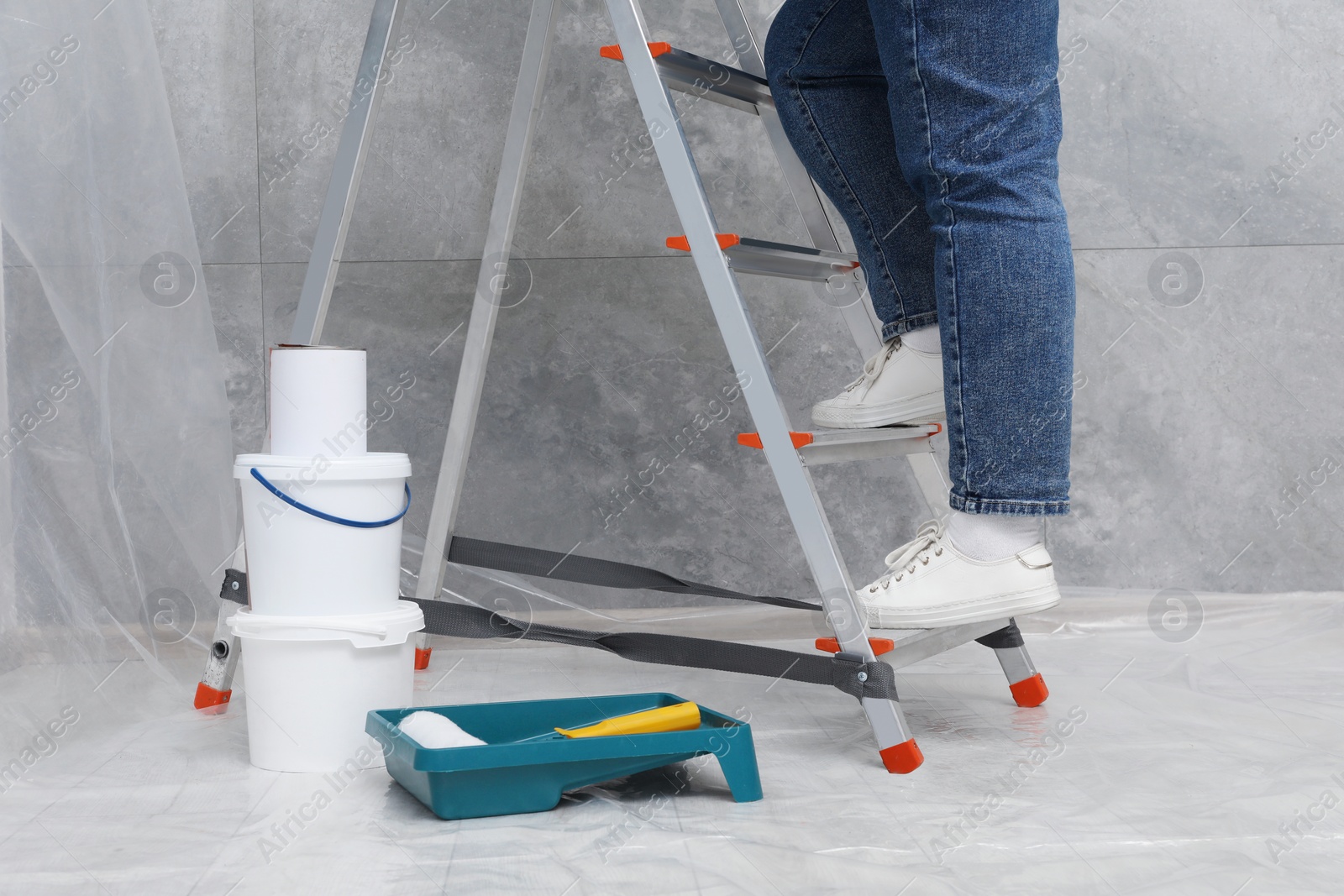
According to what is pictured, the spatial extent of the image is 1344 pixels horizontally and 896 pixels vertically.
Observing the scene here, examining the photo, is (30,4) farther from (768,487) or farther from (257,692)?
(768,487)

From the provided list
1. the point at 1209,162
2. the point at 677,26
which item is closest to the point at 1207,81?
the point at 1209,162

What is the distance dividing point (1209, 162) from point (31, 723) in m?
1.89

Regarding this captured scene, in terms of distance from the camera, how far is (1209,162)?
1735mm

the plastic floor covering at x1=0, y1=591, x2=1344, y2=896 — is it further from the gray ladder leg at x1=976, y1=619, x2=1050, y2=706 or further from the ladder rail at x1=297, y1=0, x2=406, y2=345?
the ladder rail at x1=297, y1=0, x2=406, y2=345

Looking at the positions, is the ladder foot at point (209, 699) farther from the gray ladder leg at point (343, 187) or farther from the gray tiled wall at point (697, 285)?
the gray tiled wall at point (697, 285)

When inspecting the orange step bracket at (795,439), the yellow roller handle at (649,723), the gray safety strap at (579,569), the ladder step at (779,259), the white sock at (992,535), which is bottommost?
the gray safety strap at (579,569)

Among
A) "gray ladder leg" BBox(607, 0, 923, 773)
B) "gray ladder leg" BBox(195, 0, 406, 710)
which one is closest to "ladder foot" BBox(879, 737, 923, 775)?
"gray ladder leg" BBox(607, 0, 923, 773)

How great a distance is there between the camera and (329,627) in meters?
0.95

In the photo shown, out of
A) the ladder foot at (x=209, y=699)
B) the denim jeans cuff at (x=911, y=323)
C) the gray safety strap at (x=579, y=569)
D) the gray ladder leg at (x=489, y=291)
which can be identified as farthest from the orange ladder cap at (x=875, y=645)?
the ladder foot at (x=209, y=699)

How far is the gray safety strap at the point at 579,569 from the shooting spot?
1308 mm

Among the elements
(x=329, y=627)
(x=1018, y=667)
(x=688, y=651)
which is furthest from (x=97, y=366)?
(x=1018, y=667)

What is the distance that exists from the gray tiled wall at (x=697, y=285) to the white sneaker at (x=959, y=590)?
0.70 m

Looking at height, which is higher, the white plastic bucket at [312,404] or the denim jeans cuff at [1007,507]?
the white plastic bucket at [312,404]

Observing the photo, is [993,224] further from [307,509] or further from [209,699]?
[209,699]
